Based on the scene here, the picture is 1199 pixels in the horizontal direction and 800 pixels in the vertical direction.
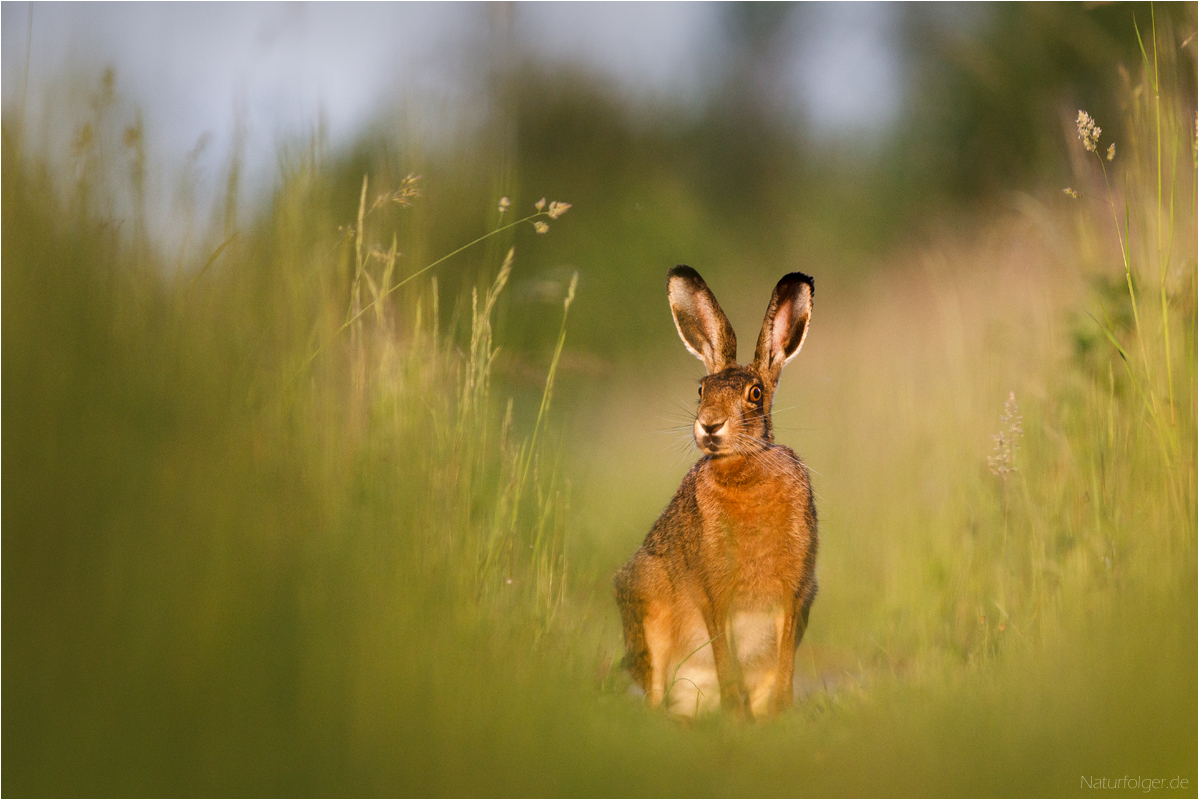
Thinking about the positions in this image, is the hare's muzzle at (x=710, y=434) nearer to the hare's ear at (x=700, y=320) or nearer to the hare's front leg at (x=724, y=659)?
the hare's ear at (x=700, y=320)

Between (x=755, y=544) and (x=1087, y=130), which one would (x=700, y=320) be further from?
(x=1087, y=130)

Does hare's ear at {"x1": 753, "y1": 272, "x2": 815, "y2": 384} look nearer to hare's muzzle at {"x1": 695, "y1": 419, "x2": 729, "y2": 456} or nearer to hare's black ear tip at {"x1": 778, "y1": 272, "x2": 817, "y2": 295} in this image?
hare's black ear tip at {"x1": 778, "y1": 272, "x2": 817, "y2": 295}

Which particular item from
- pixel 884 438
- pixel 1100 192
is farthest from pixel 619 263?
pixel 1100 192

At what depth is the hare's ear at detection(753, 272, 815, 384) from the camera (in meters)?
4.93

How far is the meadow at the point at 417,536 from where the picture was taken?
8.14ft

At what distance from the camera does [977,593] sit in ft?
16.8

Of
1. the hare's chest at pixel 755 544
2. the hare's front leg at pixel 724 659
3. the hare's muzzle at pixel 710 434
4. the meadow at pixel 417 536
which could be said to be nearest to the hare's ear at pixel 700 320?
the meadow at pixel 417 536

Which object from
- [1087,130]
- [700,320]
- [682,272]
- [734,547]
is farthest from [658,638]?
[1087,130]

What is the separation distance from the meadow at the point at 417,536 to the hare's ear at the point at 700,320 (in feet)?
1.00

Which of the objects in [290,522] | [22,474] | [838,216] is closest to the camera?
[22,474]

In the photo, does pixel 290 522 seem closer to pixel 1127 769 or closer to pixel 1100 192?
pixel 1127 769

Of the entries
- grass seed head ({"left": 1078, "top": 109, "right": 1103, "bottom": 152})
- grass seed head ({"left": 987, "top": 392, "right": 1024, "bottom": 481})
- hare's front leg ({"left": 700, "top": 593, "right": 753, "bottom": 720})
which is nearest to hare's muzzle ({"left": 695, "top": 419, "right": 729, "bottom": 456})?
hare's front leg ({"left": 700, "top": 593, "right": 753, "bottom": 720})

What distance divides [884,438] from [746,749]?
13.6 feet

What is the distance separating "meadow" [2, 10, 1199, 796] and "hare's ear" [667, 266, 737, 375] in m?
0.30
